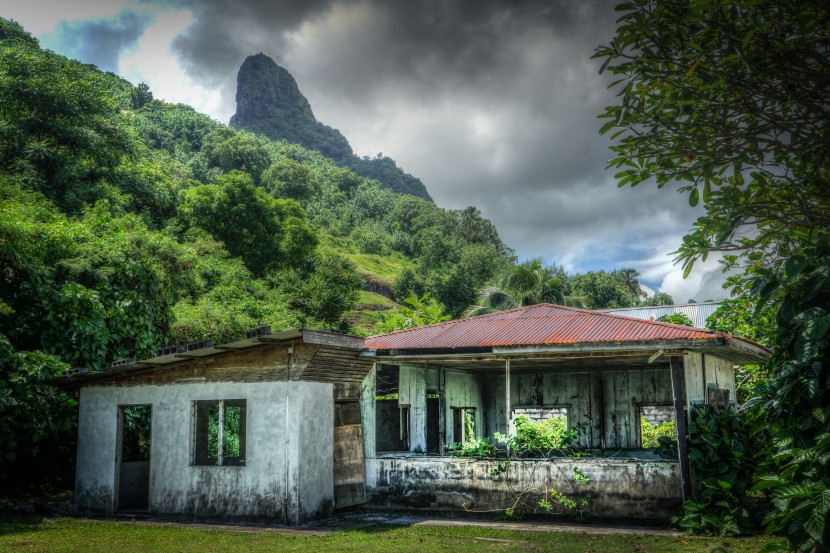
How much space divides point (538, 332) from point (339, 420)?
3846 millimetres

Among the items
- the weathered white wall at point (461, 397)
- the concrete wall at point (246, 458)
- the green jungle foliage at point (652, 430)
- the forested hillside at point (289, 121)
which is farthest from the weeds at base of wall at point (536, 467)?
the forested hillside at point (289, 121)

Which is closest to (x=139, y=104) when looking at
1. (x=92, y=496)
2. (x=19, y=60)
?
(x=19, y=60)

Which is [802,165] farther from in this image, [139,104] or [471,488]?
[139,104]

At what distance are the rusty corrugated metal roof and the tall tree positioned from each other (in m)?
4.77

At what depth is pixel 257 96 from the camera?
4909 inches

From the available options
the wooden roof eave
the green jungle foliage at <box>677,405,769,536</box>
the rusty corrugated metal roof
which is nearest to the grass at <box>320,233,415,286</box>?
the rusty corrugated metal roof

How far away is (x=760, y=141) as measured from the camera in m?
5.73

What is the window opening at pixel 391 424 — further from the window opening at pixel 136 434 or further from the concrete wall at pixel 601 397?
the window opening at pixel 136 434

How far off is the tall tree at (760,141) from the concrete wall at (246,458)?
23.6 ft

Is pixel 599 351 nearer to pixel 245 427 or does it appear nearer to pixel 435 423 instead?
pixel 435 423

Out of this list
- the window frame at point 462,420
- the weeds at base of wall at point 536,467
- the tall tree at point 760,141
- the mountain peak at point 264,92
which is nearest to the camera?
the tall tree at point 760,141

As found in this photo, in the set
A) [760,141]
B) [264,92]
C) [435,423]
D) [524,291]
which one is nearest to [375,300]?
[524,291]

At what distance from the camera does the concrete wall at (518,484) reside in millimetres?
10805

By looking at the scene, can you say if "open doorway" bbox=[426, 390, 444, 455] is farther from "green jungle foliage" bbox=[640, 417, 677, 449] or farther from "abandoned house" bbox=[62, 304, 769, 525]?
"green jungle foliage" bbox=[640, 417, 677, 449]
